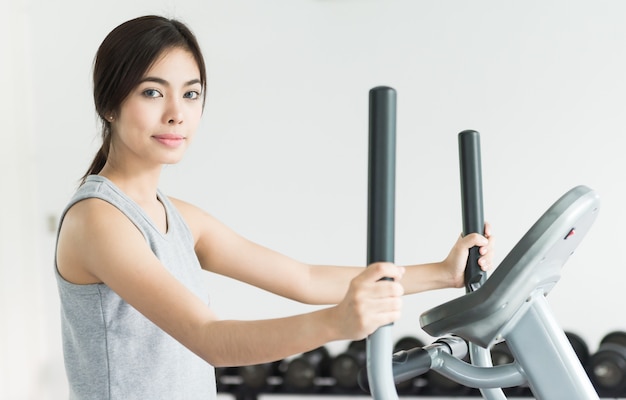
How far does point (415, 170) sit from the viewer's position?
162 inches

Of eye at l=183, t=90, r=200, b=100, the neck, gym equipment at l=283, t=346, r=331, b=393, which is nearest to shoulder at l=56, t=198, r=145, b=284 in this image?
the neck

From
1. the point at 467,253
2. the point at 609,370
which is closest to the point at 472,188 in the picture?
the point at 467,253

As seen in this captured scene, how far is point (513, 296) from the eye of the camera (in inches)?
38.8

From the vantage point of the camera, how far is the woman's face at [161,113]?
4.88 feet

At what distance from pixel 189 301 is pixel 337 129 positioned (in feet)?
10.0

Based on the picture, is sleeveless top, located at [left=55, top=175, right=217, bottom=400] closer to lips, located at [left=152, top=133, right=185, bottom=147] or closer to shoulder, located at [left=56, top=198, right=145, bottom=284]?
shoulder, located at [left=56, top=198, right=145, bottom=284]

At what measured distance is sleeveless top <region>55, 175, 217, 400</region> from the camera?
1443mm

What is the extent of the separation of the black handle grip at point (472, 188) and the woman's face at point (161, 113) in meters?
0.54

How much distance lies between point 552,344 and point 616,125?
3152 mm

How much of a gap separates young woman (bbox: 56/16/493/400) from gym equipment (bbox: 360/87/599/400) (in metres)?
0.28

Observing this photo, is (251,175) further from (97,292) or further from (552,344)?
(552,344)

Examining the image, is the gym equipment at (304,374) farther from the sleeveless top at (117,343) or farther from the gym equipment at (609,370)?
the sleeveless top at (117,343)

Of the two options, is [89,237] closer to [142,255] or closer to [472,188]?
[142,255]

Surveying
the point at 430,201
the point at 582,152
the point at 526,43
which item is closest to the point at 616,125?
the point at 582,152
